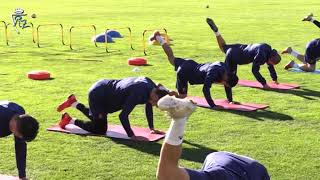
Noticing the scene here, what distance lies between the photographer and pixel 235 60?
13.8m

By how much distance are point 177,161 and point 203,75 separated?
7243 mm

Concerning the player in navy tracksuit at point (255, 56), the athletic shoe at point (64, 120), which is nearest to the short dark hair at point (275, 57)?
the player in navy tracksuit at point (255, 56)

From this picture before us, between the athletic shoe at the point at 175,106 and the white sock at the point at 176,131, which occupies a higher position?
the athletic shoe at the point at 175,106

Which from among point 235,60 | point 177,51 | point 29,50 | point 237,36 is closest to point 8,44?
point 29,50

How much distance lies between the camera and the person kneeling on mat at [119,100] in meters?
8.66

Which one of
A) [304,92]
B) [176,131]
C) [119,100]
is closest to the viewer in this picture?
[176,131]

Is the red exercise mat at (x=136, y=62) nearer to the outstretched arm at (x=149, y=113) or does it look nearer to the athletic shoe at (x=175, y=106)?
the outstretched arm at (x=149, y=113)

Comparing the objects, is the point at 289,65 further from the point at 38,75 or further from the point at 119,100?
the point at 119,100

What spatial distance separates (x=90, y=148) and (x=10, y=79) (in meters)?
7.08

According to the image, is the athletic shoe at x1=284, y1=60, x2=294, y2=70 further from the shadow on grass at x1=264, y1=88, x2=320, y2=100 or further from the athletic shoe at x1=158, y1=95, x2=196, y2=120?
the athletic shoe at x1=158, y1=95, x2=196, y2=120

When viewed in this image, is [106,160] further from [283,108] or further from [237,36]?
[237,36]

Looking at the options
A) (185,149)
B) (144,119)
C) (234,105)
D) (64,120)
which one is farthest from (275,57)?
(64,120)

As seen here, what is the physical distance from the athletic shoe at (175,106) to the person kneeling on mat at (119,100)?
424 cm

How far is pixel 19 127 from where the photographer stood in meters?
6.22
